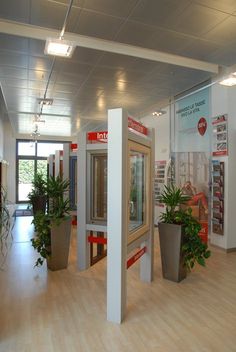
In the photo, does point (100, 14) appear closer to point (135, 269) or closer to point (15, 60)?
point (15, 60)

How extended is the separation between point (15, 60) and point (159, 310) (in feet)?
14.5

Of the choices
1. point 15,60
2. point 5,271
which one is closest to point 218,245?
point 5,271

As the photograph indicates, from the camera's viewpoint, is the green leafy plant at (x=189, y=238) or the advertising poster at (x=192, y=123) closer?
the green leafy plant at (x=189, y=238)

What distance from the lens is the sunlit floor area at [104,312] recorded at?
2361 mm

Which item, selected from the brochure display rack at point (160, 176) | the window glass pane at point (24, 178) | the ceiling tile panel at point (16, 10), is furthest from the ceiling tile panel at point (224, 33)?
the window glass pane at point (24, 178)

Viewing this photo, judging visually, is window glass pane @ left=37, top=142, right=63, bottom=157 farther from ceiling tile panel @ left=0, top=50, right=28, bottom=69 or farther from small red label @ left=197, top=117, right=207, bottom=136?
small red label @ left=197, top=117, right=207, bottom=136

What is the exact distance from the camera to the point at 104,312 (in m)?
2.89

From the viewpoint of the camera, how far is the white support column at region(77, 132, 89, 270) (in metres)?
4.10

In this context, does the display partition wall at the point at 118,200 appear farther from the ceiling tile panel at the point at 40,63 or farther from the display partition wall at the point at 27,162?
the display partition wall at the point at 27,162

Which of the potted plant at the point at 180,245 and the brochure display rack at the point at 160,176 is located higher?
the brochure display rack at the point at 160,176

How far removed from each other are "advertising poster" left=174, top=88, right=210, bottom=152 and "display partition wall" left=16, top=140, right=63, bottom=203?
7895mm

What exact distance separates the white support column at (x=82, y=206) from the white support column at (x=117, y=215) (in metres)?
1.43

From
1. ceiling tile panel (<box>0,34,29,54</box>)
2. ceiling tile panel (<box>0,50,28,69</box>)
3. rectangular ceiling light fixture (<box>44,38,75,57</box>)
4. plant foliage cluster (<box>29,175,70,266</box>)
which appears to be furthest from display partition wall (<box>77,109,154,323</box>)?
A: ceiling tile panel (<box>0,50,28,69</box>)

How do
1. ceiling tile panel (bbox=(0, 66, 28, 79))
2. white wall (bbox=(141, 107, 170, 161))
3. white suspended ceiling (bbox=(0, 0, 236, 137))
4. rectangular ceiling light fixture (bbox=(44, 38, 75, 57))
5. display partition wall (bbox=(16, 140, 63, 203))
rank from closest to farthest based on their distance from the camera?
rectangular ceiling light fixture (bbox=(44, 38, 75, 57)), white suspended ceiling (bbox=(0, 0, 236, 137)), ceiling tile panel (bbox=(0, 66, 28, 79)), white wall (bbox=(141, 107, 170, 161)), display partition wall (bbox=(16, 140, 63, 203))
